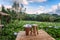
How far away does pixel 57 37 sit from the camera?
634 centimetres

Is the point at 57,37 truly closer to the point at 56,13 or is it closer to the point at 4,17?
the point at 56,13

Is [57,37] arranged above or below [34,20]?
below

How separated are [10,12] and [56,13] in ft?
5.43

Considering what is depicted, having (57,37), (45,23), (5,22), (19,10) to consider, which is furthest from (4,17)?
(57,37)

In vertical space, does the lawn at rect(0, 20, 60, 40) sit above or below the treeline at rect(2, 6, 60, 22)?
below

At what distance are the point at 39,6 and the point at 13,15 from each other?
99 cm

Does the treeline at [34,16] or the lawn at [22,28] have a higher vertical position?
the treeline at [34,16]

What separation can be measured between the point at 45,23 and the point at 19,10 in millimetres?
1066

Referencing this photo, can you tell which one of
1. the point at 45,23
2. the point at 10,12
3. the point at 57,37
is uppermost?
the point at 10,12

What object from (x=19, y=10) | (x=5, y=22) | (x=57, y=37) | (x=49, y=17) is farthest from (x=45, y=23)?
(x=5, y=22)

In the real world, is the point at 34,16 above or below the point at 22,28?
above

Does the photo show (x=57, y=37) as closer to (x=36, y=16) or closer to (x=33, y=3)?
(x=36, y=16)

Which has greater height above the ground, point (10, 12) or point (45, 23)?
point (10, 12)

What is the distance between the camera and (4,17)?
6.30 m
